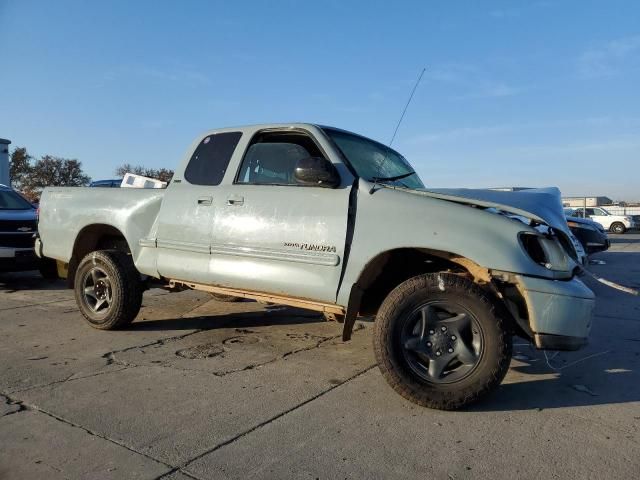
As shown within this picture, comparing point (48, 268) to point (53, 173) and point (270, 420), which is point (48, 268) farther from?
point (53, 173)

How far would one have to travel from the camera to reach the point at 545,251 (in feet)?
10.8

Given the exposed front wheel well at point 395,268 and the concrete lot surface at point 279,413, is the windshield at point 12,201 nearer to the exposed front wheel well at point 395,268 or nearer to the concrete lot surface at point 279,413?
the concrete lot surface at point 279,413

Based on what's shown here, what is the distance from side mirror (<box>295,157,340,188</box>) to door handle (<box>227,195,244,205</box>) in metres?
0.69

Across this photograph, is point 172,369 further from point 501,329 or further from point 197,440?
point 501,329

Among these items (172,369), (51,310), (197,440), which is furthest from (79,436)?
(51,310)

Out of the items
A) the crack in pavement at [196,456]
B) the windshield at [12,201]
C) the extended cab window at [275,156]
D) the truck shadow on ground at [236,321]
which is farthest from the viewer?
the windshield at [12,201]

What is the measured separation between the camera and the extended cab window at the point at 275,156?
172 inches

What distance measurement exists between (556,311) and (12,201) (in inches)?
368

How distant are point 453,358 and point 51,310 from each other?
17.0 feet

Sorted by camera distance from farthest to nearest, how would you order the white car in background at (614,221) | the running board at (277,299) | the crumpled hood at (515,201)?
the white car in background at (614,221) → the running board at (277,299) → the crumpled hood at (515,201)

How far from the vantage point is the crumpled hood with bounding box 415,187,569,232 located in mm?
3389

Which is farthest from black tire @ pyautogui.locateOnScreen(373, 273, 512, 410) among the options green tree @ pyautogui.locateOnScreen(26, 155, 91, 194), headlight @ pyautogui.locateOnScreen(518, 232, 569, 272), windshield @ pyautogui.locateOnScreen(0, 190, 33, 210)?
green tree @ pyautogui.locateOnScreen(26, 155, 91, 194)

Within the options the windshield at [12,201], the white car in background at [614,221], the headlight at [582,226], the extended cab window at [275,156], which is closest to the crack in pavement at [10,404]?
the extended cab window at [275,156]

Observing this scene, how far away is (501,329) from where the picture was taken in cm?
324
